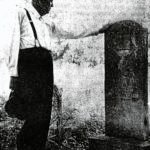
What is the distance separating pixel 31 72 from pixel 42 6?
942 millimetres

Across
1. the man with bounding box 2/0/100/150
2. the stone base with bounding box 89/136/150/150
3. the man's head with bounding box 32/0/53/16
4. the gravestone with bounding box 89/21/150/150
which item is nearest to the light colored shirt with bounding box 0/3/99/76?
the man with bounding box 2/0/100/150

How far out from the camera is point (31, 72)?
3869 mm

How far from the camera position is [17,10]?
3803mm

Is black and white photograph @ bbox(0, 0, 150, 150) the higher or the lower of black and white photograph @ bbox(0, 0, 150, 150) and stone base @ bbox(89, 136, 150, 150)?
the higher

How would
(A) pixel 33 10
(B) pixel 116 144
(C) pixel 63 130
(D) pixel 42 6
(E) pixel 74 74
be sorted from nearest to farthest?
(B) pixel 116 144, (A) pixel 33 10, (D) pixel 42 6, (C) pixel 63 130, (E) pixel 74 74

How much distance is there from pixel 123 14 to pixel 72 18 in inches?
28.1

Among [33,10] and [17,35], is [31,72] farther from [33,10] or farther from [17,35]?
[33,10]

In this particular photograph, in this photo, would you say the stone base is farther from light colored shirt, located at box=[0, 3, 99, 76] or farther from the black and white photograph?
light colored shirt, located at box=[0, 3, 99, 76]

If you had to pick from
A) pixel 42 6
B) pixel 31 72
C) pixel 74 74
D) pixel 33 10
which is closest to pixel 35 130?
pixel 31 72

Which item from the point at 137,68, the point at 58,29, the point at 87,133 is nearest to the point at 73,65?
the point at 58,29

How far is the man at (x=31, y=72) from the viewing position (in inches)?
146

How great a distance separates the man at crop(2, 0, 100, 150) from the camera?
12.2ft

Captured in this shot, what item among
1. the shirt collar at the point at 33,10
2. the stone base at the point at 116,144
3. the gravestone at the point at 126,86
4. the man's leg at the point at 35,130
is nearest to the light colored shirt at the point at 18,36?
the shirt collar at the point at 33,10

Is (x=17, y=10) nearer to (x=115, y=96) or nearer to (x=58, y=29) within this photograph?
(x=58, y=29)
